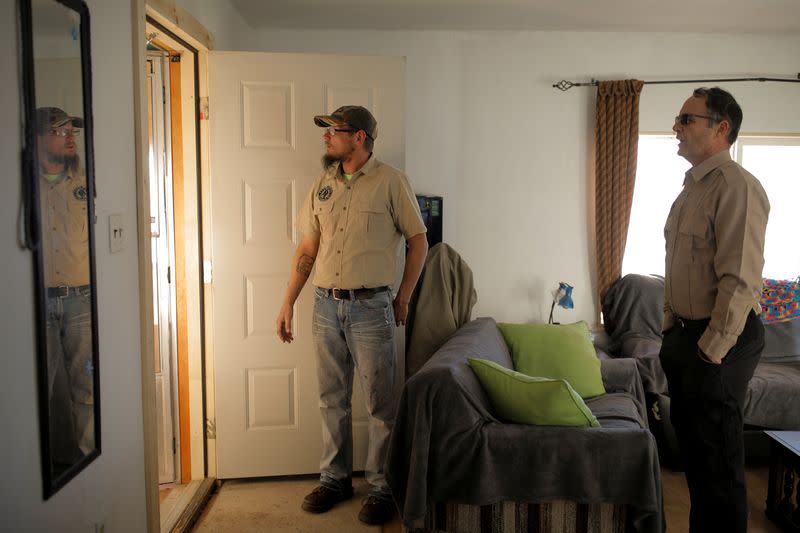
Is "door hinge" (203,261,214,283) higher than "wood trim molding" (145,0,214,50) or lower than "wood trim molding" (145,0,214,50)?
lower

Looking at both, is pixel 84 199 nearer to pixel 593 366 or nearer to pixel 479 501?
pixel 479 501

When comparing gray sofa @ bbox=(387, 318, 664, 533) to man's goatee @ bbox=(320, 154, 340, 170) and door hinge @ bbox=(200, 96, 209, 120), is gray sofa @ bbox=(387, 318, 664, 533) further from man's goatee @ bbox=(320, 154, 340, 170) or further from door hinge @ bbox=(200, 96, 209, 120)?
door hinge @ bbox=(200, 96, 209, 120)

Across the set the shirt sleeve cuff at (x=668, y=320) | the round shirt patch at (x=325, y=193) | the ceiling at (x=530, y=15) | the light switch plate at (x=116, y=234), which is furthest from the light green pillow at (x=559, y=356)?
the light switch plate at (x=116, y=234)

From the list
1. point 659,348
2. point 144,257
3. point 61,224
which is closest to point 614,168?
point 659,348

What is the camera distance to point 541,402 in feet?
6.63

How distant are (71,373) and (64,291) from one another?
20cm

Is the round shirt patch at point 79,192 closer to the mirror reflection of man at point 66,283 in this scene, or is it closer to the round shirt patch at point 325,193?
the mirror reflection of man at point 66,283

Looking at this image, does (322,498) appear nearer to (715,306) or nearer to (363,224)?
(363,224)

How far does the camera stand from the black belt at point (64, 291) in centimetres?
143

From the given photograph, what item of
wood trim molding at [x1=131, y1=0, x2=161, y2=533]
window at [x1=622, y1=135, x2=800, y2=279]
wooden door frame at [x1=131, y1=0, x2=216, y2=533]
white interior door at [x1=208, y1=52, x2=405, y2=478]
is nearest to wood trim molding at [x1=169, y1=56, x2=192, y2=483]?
white interior door at [x1=208, y1=52, x2=405, y2=478]

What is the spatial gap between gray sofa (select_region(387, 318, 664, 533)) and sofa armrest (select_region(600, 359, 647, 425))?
109 cm

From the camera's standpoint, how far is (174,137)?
2.77 metres

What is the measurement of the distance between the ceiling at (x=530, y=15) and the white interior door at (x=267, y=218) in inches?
29.0

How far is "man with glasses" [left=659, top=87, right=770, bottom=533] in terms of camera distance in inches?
72.3
